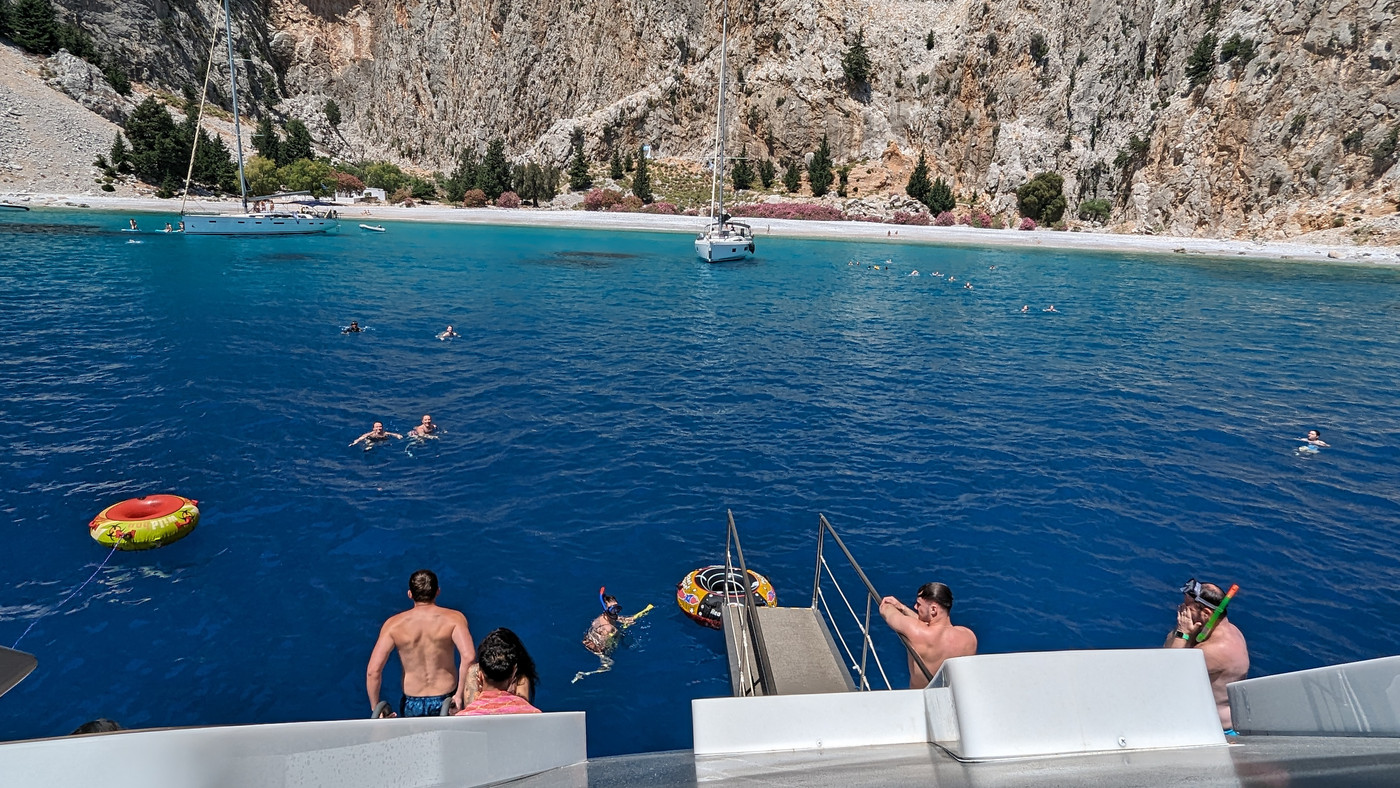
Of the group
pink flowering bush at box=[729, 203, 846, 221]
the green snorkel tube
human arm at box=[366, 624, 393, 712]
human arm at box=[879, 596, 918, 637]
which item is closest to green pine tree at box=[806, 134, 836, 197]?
pink flowering bush at box=[729, 203, 846, 221]

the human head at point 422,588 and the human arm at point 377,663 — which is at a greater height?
the human head at point 422,588

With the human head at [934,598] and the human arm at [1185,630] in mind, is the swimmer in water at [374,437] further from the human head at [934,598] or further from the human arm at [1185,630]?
the human arm at [1185,630]

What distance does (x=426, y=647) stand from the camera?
665 centimetres

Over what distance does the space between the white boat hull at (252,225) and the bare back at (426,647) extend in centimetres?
4804

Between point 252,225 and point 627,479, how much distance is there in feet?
145

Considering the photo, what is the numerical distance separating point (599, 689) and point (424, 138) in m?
98.3

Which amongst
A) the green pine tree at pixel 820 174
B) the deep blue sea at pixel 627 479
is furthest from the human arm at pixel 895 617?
the green pine tree at pixel 820 174

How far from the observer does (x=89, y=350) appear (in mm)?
20250

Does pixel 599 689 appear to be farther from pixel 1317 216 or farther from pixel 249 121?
pixel 249 121

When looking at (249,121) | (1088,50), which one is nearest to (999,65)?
(1088,50)

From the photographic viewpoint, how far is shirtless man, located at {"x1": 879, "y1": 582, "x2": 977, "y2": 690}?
21.2 ft

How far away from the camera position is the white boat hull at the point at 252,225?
4459cm

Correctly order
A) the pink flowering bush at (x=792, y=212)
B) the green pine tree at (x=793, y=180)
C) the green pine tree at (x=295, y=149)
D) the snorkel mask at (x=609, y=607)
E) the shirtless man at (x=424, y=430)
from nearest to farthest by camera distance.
→ the snorkel mask at (x=609, y=607) → the shirtless man at (x=424, y=430) → the pink flowering bush at (x=792, y=212) → the green pine tree at (x=295, y=149) → the green pine tree at (x=793, y=180)

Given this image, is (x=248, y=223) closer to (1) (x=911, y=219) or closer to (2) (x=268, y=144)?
(2) (x=268, y=144)
